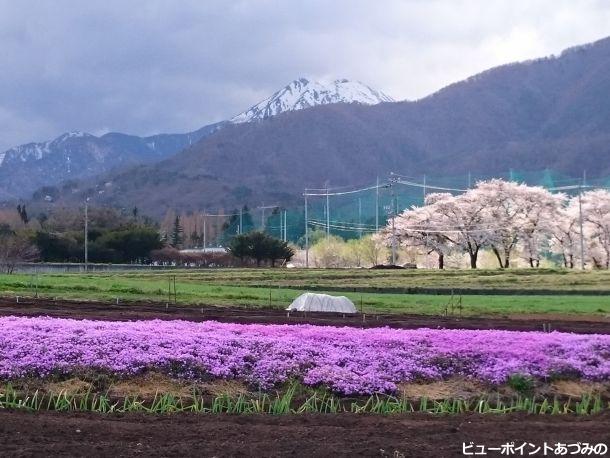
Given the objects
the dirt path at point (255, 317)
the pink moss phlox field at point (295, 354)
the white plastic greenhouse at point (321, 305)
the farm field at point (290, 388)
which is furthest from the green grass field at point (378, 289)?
the farm field at point (290, 388)

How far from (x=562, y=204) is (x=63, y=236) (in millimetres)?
59877

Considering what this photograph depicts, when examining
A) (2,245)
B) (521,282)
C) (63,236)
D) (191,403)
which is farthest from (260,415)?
(63,236)

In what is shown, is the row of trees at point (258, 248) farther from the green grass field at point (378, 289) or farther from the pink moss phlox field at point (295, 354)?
the pink moss phlox field at point (295, 354)

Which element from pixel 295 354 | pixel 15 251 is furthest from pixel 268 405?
pixel 15 251

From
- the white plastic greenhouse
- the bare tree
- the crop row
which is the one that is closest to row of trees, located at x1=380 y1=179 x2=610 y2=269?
the bare tree

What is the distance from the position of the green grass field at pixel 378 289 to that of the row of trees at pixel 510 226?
25185 mm

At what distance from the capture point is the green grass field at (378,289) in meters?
32.0

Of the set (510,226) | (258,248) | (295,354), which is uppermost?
(510,226)

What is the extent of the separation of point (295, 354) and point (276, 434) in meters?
4.84

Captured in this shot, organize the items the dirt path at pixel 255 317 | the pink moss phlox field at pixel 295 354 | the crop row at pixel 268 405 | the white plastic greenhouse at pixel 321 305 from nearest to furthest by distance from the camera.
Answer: the crop row at pixel 268 405
the pink moss phlox field at pixel 295 354
the dirt path at pixel 255 317
the white plastic greenhouse at pixel 321 305

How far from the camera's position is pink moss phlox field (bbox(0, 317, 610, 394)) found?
12.4 metres

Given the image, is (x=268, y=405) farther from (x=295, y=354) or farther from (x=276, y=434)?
(x=276, y=434)

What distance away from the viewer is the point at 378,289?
46.9 m

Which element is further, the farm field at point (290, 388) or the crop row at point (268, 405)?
the crop row at point (268, 405)
